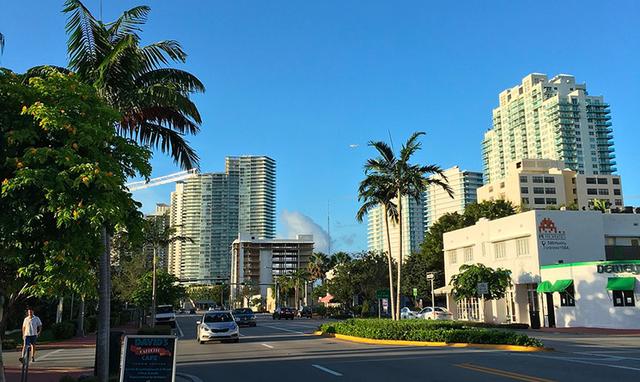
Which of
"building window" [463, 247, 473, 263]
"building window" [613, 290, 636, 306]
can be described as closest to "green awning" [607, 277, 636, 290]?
"building window" [613, 290, 636, 306]

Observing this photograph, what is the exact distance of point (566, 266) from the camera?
37.0m

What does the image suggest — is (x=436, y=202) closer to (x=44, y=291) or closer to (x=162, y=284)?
(x=162, y=284)

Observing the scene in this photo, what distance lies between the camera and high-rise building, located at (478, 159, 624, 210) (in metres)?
130

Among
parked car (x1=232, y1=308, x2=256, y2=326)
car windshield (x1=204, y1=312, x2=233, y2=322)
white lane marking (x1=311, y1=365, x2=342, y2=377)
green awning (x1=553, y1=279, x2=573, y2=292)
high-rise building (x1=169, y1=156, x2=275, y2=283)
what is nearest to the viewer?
white lane marking (x1=311, y1=365, x2=342, y2=377)

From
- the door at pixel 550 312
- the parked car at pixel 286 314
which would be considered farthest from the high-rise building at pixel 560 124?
the door at pixel 550 312

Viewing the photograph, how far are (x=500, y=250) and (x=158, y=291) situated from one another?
100 feet

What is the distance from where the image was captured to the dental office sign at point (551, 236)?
39625 mm

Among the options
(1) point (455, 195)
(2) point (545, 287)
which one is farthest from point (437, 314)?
(1) point (455, 195)

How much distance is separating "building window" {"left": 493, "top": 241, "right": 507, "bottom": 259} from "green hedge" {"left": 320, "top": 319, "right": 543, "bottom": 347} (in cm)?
1926

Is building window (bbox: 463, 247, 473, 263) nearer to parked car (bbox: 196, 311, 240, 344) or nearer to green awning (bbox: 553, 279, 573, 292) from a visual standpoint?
green awning (bbox: 553, 279, 573, 292)

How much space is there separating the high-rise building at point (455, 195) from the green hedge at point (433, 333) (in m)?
114

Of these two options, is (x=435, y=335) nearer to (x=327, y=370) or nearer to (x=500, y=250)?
(x=327, y=370)

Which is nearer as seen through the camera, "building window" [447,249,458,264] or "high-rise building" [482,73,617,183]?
"building window" [447,249,458,264]

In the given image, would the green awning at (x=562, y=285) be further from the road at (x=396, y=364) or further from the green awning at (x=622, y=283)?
the road at (x=396, y=364)
